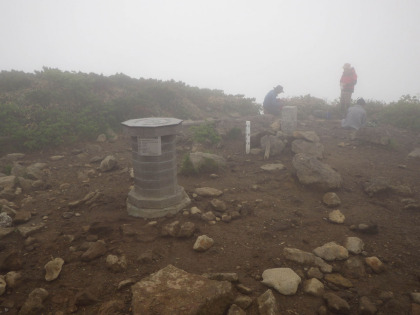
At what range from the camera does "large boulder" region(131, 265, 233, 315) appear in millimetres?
2678

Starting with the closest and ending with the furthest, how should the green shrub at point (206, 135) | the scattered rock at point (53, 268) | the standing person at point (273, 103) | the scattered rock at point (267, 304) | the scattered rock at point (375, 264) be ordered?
1. the scattered rock at point (267, 304)
2. the scattered rock at point (53, 268)
3. the scattered rock at point (375, 264)
4. the green shrub at point (206, 135)
5. the standing person at point (273, 103)

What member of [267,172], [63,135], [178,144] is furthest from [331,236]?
[63,135]

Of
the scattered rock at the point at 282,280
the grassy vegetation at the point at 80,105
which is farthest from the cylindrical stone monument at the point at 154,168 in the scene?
the grassy vegetation at the point at 80,105

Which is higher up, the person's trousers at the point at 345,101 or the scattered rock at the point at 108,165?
the person's trousers at the point at 345,101

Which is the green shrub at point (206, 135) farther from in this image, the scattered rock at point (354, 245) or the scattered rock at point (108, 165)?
the scattered rock at point (354, 245)

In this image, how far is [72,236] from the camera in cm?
429

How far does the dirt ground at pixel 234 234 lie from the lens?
10.5ft

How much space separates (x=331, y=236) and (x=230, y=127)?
6523 millimetres

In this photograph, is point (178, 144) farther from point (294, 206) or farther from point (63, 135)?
point (294, 206)

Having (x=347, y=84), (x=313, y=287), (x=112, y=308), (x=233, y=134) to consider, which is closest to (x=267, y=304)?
Result: (x=313, y=287)

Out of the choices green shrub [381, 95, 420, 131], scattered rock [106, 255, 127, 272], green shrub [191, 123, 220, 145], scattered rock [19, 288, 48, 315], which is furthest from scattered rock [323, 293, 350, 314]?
green shrub [381, 95, 420, 131]

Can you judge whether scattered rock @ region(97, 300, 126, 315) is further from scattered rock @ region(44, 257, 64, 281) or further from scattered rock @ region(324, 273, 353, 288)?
scattered rock @ region(324, 273, 353, 288)

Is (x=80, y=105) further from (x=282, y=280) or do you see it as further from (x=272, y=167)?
(x=282, y=280)

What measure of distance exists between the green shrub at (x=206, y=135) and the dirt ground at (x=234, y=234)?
1.86 m
